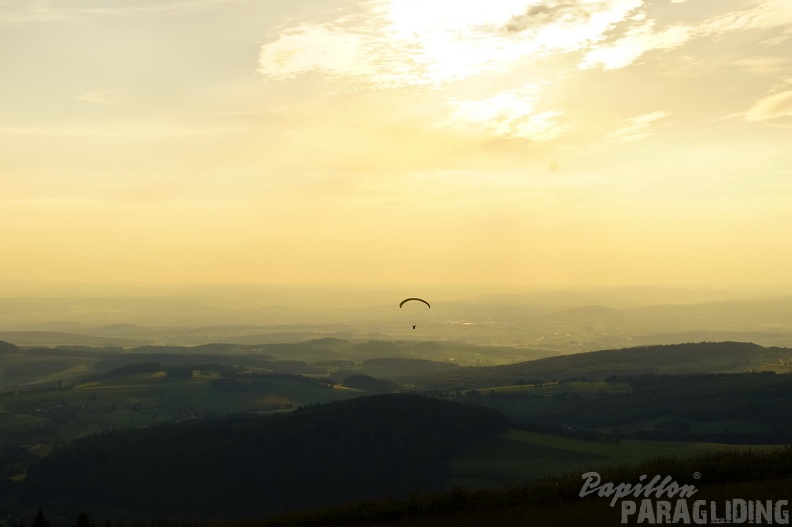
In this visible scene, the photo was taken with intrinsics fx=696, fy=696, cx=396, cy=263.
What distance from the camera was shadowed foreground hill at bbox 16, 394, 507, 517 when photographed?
13288cm

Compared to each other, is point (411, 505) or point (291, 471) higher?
point (411, 505)

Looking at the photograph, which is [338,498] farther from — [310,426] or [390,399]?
[390,399]

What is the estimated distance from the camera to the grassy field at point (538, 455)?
115 m

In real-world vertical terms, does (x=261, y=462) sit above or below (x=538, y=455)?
below

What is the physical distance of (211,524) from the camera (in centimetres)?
2573

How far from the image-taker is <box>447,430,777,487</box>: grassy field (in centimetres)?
11506

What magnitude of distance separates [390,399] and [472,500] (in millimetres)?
151340

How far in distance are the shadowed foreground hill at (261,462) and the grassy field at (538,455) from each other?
6.36m

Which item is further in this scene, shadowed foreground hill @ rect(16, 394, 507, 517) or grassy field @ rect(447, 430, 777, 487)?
shadowed foreground hill @ rect(16, 394, 507, 517)

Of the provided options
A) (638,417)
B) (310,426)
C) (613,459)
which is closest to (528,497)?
(613,459)

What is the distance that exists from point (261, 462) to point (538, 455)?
192 ft

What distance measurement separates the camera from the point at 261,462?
147 meters

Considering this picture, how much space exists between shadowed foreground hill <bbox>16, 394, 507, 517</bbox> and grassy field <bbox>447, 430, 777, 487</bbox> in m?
6.36

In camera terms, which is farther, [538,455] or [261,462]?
[261,462]
